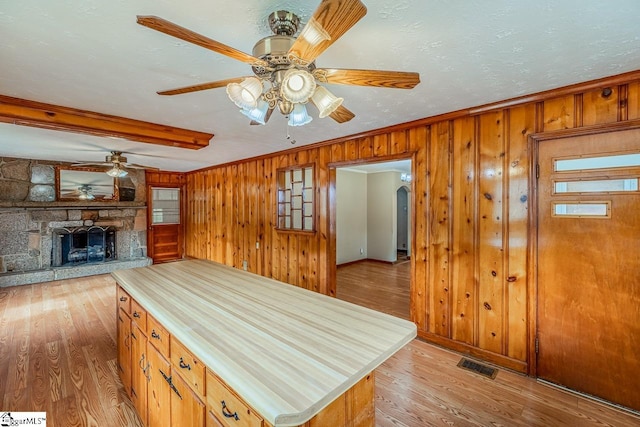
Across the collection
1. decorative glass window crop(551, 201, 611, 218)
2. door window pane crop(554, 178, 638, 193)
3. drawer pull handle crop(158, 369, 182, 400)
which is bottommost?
drawer pull handle crop(158, 369, 182, 400)

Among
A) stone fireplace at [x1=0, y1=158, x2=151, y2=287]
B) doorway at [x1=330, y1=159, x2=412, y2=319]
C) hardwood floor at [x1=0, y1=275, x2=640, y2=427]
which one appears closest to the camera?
hardwood floor at [x1=0, y1=275, x2=640, y2=427]

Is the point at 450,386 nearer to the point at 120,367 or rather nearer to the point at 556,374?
the point at 556,374

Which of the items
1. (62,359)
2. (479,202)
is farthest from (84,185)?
(479,202)

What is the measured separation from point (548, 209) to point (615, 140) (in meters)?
0.61

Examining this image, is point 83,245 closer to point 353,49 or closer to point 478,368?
point 353,49

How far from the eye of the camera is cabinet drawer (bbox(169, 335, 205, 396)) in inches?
45.4

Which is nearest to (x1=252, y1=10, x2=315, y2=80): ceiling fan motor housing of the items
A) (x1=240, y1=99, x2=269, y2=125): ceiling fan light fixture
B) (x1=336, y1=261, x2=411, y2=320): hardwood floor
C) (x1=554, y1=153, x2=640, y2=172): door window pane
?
(x1=240, y1=99, x2=269, y2=125): ceiling fan light fixture

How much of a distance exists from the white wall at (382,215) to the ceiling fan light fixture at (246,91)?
5829mm

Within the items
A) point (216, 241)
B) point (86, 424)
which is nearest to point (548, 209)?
point (86, 424)

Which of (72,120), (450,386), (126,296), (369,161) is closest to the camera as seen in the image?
(126,296)

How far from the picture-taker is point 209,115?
2719mm

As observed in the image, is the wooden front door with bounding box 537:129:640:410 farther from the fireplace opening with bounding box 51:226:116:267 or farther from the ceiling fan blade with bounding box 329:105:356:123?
the fireplace opening with bounding box 51:226:116:267

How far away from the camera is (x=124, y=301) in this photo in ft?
6.95

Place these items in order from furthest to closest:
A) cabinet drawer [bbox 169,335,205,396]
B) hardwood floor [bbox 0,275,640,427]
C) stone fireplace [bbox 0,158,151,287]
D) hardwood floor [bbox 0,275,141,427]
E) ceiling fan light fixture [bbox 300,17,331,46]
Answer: stone fireplace [bbox 0,158,151,287], hardwood floor [bbox 0,275,141,427], hardwood floor [bbox 0,275,640,427], cabinet drawer [bbox 169,335,205,396], ceiling fan light fixture [bbox 300,17,331,46]
